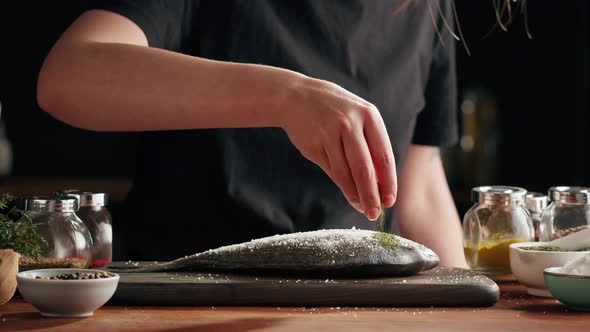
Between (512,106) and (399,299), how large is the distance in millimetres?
2396

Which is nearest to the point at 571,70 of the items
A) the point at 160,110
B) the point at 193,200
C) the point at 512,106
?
the point at 512,106

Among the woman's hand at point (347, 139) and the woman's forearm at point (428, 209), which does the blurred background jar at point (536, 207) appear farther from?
the woman's hand at point (347, 139)

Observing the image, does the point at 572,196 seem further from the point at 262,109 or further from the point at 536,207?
the point at 262,109

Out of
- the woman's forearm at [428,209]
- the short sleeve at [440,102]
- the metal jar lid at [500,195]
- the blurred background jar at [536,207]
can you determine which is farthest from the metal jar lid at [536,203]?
the short sleeve at [440,102]

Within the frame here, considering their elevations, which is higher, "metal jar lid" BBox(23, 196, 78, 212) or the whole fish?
"metal jar lid" BBox(23, 196, 78, 212)

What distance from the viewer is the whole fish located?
1423 millimetres

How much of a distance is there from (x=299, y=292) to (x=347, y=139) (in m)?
0.24

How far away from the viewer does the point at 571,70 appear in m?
3.54

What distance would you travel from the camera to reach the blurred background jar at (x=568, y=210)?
64.4 inches

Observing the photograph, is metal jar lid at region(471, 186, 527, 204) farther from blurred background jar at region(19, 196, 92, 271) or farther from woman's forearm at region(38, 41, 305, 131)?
blurred background jar at region(19, 196, 92, 271)

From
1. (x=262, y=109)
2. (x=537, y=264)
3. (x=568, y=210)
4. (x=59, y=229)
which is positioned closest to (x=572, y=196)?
(x=568, y=210)

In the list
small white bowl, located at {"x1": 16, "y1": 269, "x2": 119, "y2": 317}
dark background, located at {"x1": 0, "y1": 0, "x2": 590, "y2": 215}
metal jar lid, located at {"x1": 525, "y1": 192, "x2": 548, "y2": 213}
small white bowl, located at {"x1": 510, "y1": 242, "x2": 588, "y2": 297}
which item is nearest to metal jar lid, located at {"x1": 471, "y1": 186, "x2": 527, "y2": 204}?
metal jar lid, located at {"x1": 525, "y1": 192, "x2": 548, "y2": 213}

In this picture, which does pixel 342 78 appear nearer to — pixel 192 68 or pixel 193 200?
pixel 193 200

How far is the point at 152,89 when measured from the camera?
1484 millimetres
